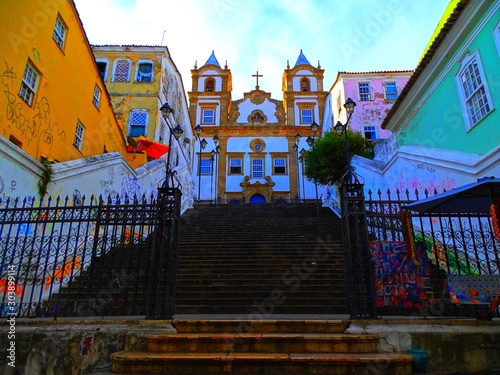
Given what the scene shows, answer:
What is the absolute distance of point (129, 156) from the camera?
1764 cm

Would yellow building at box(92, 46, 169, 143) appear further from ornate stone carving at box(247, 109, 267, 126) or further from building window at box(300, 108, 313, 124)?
building window at box(300, 108, 313, 124)

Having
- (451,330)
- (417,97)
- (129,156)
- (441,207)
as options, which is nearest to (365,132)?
(417,97)

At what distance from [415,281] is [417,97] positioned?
30.9 ft

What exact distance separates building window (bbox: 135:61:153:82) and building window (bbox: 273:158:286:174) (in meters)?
14.9

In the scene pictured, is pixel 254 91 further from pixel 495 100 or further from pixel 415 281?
pixel 415 281

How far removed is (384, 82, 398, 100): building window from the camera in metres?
26.8

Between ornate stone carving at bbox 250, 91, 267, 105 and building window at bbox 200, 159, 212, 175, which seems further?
ornate stone carving at bbox 250, 91, 267, 105

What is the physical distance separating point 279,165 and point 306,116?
239 inches

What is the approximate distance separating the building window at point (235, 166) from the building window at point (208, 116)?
4760 millimetres

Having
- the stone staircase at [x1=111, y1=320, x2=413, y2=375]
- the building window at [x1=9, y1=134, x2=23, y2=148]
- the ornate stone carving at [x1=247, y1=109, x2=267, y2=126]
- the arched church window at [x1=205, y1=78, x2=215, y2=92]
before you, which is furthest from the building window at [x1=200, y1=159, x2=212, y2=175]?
the stone staircase at [x1=111, y1=320, x2=413, y2=375]

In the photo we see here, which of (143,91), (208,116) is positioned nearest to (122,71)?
(143,91)

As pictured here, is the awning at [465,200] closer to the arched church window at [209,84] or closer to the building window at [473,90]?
the building window at [473,90]

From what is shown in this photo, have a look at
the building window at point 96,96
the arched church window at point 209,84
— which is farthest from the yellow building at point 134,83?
the arched church window at point 209,84

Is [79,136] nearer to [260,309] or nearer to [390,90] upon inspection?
[260,309]
